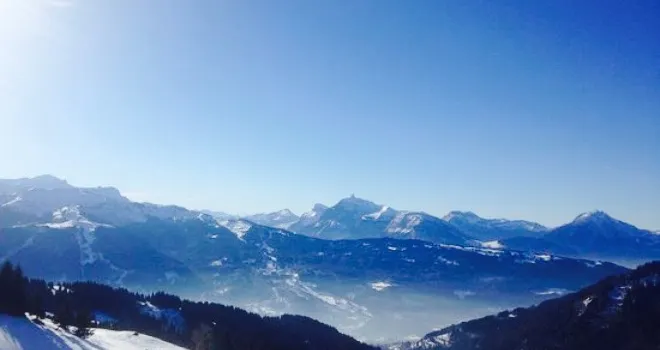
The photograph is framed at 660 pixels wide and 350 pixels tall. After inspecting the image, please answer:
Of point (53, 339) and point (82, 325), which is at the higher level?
point (82, 325)

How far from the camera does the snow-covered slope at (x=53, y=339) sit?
233 ft

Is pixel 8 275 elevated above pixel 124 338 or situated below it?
above

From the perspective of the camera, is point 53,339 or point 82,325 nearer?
point 53,339

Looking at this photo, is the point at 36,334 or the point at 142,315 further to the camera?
the point at 142,315

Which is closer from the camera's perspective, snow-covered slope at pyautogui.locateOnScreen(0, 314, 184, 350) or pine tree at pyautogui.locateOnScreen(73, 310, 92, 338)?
snow-covered slope at pyautogui.locateOnScreen(0, 314, 184, 350)

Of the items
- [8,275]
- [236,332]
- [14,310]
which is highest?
[8,275]

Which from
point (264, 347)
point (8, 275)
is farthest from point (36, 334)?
point (264, 347)

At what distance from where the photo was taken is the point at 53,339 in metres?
76.6

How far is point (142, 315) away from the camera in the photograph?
197500 millimetres

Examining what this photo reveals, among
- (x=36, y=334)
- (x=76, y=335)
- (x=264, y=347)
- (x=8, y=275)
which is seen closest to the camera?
(x=36, y=334)

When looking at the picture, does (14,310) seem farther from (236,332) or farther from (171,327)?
(236,332)

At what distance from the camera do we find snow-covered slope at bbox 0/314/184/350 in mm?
70875

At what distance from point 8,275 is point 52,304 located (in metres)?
81.2

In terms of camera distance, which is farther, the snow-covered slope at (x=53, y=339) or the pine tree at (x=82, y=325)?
the pine tree at (x=82, y=325)
